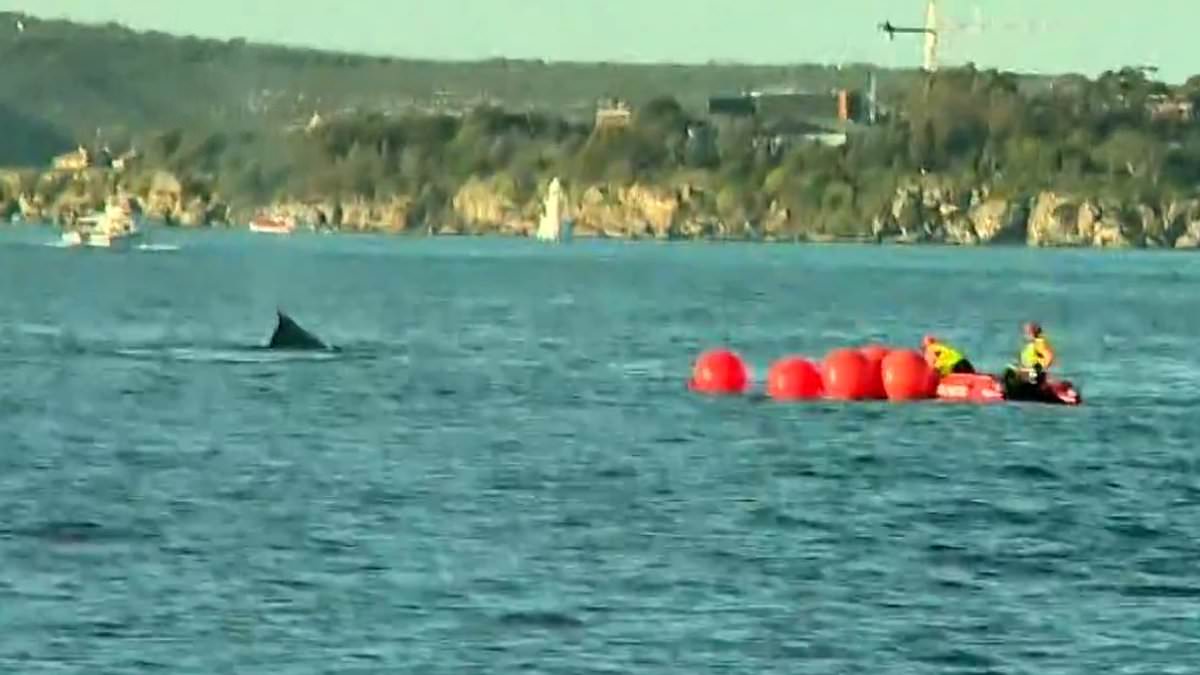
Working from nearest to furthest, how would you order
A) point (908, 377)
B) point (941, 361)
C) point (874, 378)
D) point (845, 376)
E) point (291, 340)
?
1. point (908, 377)
2. point (941, 361)
3. point (874, 378)
4. point (845, 376)
5. point (291, 340)

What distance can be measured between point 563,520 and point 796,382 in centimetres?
2526

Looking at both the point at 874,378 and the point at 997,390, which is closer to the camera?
the point at 997,390

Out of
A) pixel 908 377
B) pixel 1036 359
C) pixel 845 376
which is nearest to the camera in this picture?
pixel 1036 359

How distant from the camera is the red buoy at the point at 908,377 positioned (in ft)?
227

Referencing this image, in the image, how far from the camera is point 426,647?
35062 millimetres

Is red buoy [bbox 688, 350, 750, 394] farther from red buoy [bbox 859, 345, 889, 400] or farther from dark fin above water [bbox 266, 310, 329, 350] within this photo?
dark fin above water [bbox 266, 310, 329, 350]

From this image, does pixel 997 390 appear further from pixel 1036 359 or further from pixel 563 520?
pixel 563 520

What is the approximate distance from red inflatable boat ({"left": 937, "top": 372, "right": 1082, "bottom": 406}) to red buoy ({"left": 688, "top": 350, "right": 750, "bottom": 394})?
6.27 m

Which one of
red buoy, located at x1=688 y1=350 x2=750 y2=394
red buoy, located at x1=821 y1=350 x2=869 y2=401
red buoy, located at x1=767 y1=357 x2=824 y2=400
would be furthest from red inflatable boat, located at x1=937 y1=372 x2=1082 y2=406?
red buoy, located at x1=688 y1=350 x2=750 y2=394

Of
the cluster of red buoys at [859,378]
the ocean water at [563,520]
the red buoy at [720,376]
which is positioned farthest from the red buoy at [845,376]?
the red buoy at [720,376]

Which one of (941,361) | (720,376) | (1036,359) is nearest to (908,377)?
(941,361)

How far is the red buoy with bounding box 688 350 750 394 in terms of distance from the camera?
246 ft

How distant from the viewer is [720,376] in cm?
7481

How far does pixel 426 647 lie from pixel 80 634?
11.5 feet
